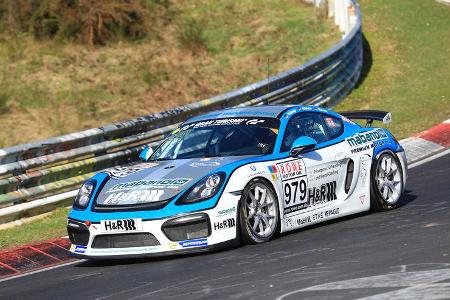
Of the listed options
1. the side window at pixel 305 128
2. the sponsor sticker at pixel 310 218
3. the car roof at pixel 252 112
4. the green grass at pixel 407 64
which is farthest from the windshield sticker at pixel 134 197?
the green grass at pixel 407 64

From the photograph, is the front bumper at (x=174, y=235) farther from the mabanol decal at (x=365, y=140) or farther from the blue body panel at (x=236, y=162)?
the mabanol decal at (x=365, y=140)

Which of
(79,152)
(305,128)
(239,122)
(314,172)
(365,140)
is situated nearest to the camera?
(314,172)

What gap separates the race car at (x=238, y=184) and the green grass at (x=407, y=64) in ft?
18.3

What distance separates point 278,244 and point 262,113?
1795 millimetres

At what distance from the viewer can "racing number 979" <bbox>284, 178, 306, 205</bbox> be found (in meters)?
10.3

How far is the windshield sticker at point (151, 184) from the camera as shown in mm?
9766

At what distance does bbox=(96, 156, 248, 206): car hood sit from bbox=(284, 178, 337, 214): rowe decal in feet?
1.88

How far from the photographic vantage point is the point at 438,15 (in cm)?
2825

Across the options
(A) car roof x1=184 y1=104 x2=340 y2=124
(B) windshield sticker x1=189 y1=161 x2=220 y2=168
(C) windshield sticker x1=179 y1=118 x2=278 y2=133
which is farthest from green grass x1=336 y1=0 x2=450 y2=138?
(B) windshield sticker x1=189 y1=161 x2=220 y2=168

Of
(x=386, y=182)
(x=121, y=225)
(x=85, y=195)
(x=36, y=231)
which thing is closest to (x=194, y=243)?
(x=121, y=225)

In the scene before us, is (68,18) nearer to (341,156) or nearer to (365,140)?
(365,140)

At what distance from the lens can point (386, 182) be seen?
11.7m

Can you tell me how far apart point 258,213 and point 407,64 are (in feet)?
47.6

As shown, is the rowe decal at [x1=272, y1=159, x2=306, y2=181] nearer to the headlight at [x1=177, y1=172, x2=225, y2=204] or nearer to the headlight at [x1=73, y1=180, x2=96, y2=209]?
the headlight at [x1=177, y1=172, x2=225, y2=204]
